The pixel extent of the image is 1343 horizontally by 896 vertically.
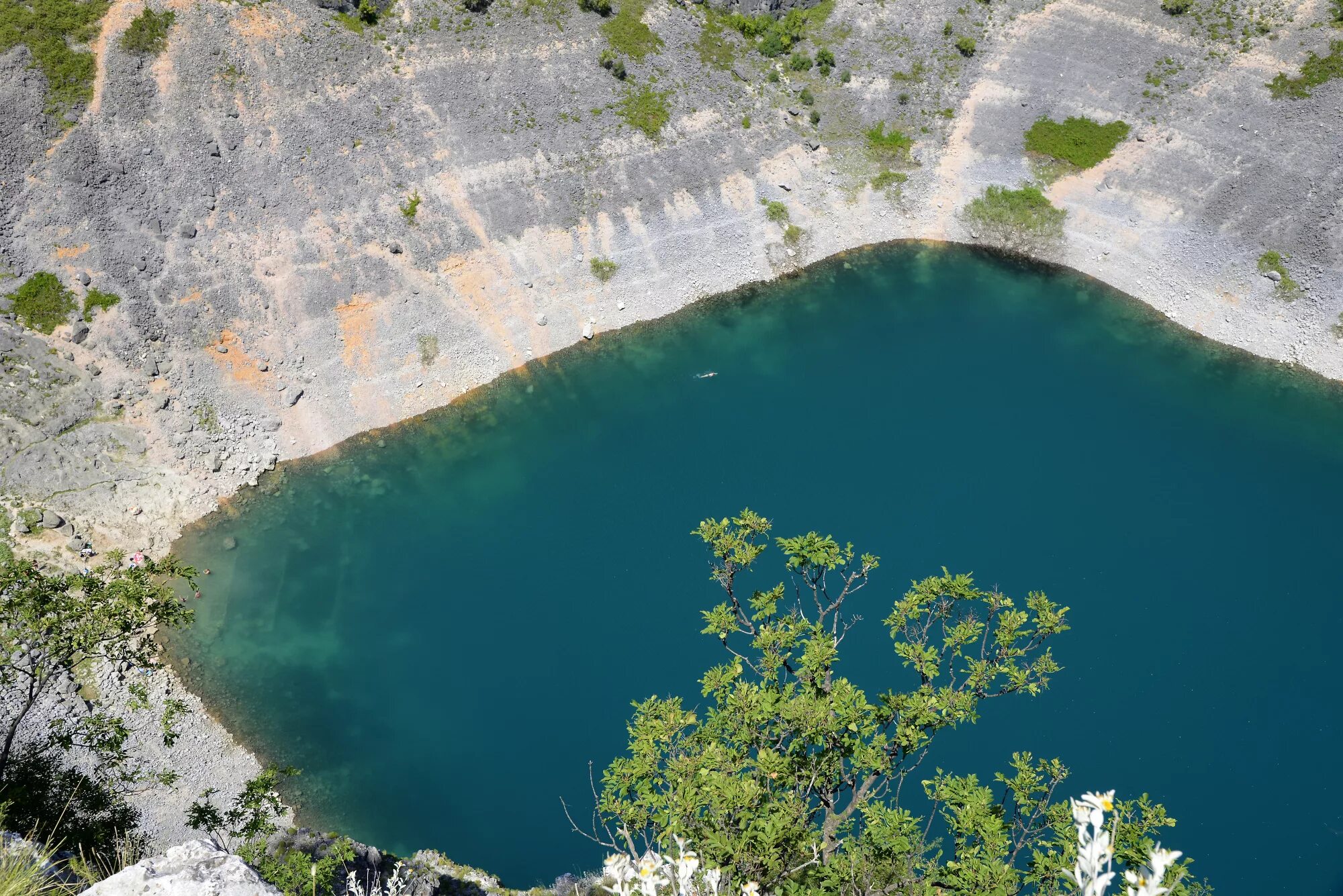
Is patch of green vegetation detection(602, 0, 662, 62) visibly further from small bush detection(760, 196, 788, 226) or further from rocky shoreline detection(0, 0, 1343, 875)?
small bush detection(760, 196, 788, 226)

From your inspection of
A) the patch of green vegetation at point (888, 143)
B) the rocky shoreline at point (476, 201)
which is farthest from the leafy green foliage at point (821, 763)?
the patch of green vegetation at point (888, 143)

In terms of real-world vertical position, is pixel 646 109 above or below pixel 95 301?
above

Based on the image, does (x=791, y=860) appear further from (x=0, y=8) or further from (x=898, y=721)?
(x=0, y=8)

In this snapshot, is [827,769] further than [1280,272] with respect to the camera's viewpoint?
No

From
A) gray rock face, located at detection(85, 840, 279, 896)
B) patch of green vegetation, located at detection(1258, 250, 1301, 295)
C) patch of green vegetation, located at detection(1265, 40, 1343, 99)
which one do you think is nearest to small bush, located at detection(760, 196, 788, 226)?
patch of green vegetation, located at detection(1258, 250, 1301, 295)

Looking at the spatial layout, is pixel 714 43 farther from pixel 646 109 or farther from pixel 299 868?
pixel 299 868

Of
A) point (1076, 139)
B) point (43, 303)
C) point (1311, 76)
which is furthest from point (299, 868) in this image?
point (1311, 76)

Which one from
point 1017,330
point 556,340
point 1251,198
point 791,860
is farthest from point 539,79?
point 791,860
